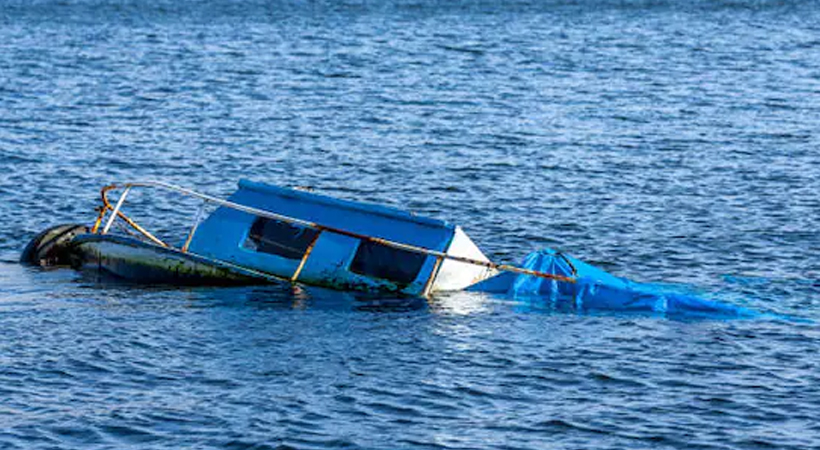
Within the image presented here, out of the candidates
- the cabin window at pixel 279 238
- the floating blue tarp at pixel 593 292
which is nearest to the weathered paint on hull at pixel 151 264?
the cabin window at pixel 279 238

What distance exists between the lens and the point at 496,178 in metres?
48.1

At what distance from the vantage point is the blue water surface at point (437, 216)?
24.4m

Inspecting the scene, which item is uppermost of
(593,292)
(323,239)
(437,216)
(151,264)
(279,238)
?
(437,216)

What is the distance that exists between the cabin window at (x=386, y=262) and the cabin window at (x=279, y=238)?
1.63m

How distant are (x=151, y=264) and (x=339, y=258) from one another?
5168 millimetres

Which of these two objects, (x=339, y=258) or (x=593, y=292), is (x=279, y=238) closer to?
(x=339, y=258)

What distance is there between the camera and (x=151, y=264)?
34.1 metres

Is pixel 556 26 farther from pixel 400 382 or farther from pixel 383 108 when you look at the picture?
pixel 400 382

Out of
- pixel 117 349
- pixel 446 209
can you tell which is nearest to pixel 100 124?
pixel 446 209

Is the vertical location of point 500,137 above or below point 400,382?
above

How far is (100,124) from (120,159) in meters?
7.99

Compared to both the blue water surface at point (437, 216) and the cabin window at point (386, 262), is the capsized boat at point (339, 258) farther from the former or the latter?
the blue water surface at point (437, 216)

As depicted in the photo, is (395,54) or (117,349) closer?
(117,349)

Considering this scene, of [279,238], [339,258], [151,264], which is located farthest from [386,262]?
[151,264]
